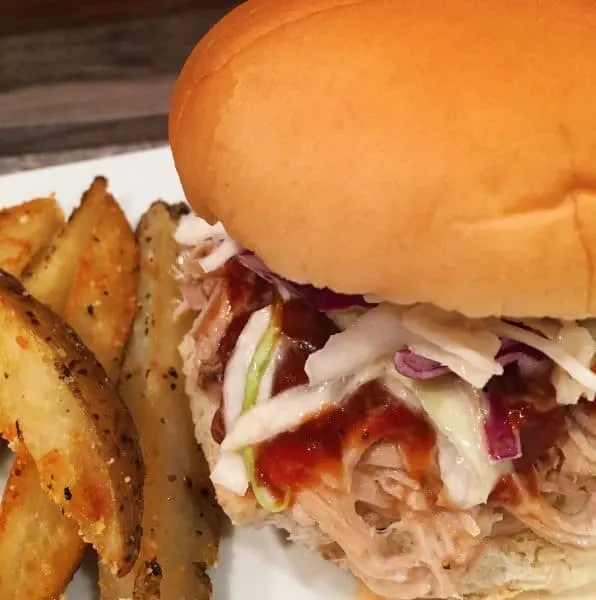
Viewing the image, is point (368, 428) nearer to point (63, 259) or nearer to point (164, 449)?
point (164, 449)

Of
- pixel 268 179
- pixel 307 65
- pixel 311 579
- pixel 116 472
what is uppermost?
pixel 307 65

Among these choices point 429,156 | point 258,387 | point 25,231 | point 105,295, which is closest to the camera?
point 429,156

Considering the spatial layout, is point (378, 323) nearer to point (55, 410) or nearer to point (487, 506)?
point (487, 506)

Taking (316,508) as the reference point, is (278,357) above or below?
above

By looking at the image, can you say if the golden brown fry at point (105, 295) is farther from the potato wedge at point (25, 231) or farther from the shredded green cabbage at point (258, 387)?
the shredded green cabbage at point (258, 387)

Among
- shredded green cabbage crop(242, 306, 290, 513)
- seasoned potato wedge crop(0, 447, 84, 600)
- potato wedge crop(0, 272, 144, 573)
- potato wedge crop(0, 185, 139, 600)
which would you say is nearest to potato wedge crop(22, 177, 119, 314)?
potato wedge crop(0, 185, 139, 600)

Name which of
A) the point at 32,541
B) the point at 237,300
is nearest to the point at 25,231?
the point at 237,300

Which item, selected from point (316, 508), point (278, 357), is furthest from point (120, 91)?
point (316, 508)

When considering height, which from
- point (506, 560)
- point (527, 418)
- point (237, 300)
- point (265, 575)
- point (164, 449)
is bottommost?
point (265, 575)
